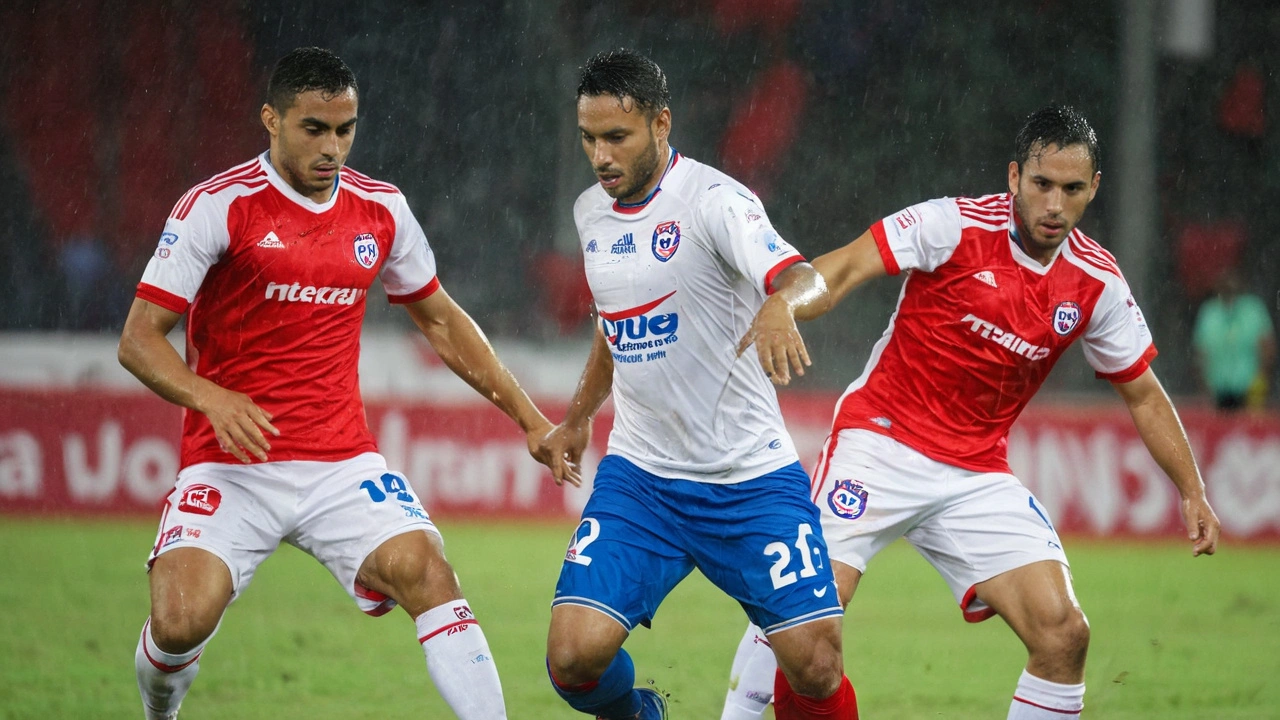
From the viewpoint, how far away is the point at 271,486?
474cm

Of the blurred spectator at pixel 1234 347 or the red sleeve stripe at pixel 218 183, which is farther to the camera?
the blurred spectator at pixel 1234 347

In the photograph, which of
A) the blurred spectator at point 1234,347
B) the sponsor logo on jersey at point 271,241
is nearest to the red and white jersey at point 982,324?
the sponsor logo on jersey at point 271,241

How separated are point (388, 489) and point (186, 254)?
0.97 meters

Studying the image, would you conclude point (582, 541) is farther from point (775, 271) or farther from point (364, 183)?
point (364, 183)

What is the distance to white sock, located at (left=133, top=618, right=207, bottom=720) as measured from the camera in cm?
457

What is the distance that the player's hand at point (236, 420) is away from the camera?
4.32 m

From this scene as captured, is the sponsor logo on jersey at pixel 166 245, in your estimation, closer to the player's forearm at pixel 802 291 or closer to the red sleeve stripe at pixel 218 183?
the red sleeve stripe at pixel 218 183

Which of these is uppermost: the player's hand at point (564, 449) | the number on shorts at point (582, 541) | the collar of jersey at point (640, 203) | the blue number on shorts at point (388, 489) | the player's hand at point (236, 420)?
the collar of jersey at point (640, 203)

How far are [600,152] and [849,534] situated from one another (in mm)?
1534

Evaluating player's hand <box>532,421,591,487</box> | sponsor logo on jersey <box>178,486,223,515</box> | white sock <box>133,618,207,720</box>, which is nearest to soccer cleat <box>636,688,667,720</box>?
player's hand <box>532,421,591,487</box>

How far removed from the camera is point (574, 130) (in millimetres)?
15398

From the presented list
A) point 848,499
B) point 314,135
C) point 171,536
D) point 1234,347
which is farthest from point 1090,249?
point 1234,347

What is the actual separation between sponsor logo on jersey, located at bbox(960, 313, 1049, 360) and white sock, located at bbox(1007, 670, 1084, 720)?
1.07 meters

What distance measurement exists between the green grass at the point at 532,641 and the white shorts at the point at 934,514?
105 cm
